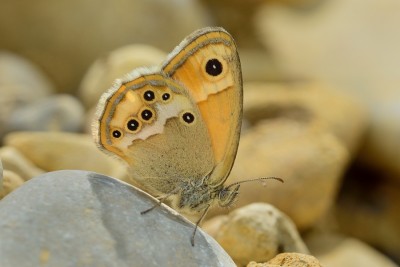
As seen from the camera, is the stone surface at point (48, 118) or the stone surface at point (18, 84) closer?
the stone surface at point (48, 118)

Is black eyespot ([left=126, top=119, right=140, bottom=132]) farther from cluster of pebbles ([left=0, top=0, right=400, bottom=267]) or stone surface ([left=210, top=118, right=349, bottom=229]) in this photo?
stone surface ([left=210, top=118, right=349, bottom=229])

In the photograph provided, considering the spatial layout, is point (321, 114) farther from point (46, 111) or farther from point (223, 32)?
point (223, 32)

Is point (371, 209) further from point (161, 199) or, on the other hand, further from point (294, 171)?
point (161, 199)

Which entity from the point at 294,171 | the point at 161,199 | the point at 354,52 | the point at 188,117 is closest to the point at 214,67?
the point at 188,117

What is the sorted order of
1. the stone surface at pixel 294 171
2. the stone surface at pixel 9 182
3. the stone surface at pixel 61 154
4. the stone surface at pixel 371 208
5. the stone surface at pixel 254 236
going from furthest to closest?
the stone surface at pixel 371 208, the stone surface at pixel 294 171, the stone surface at pixel 61 154, the stone surface at pixel 254 236, the stone surface at pixel 9 182

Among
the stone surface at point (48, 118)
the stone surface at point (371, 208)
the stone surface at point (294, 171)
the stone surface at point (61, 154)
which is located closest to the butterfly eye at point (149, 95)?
the stone surface at point (61, 154)

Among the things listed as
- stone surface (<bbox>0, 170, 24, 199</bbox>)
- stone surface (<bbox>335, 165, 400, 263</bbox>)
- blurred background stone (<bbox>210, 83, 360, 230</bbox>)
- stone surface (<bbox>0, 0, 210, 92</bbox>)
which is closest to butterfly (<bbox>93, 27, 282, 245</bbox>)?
stone surface (<bbox>0, 170, 24, 199</bbox>)

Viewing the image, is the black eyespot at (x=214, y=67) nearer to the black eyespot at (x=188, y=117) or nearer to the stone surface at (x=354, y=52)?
the black eyespot at (x=188, y=117)
